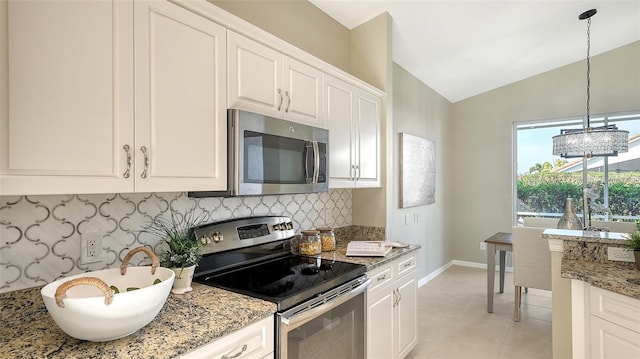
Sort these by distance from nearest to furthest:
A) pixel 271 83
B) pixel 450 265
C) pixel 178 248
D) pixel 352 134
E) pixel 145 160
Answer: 1. pixel 145 160
2. pixel 178 248
3. pixel 271 83
4. pixel 352 134
5. pixel 450 265

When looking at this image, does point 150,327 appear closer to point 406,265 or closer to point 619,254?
point 406,265

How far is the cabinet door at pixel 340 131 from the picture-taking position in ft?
7.72

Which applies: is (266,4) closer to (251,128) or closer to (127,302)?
(251,128)

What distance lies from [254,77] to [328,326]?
1308 millimetres

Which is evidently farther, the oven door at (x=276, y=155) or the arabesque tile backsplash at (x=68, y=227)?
the oven door at (x=276, y=155)

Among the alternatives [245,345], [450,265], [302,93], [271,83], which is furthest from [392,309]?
[450,265]

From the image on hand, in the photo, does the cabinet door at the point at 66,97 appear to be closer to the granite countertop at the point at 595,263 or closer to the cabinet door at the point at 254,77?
the cabinet door at the point at 254,77

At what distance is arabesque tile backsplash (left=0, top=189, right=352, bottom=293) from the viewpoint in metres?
1.22

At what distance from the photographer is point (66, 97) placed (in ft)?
3.58

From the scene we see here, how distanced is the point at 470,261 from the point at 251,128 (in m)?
4.80

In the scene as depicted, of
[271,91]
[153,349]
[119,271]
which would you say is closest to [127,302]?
[153,349]

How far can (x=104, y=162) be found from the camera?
3.86ft

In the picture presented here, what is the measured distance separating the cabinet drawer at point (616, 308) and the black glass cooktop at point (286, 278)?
1155mm

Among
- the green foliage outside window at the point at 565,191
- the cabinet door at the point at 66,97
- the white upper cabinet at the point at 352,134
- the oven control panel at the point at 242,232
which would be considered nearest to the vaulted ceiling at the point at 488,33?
the white upper cabinet at the point at 352,134
